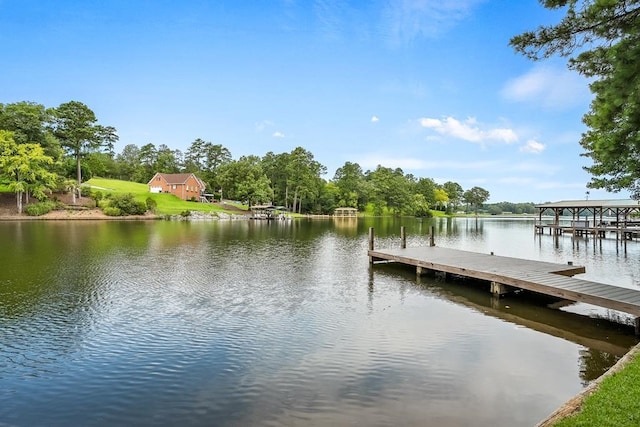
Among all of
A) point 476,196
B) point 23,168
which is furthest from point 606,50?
point 476,196

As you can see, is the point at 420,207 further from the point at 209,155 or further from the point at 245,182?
the point at 209,155

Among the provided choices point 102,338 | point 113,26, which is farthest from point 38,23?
point 102,338

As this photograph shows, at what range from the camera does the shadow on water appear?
7.17 m

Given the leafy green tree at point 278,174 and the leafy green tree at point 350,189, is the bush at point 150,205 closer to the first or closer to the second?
the leafy green tree at point 278,174

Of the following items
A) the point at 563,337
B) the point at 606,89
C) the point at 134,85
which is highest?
the point at 134,85

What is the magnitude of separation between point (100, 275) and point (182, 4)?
27992 mm

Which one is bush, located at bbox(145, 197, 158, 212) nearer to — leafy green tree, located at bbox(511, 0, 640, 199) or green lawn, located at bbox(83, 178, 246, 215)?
green lawn, located at bbox(83, 178, 246, 215)

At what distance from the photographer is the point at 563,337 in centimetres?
832

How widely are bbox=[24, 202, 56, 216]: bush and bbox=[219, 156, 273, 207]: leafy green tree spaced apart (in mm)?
29856

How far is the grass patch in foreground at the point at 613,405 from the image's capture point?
358 cm

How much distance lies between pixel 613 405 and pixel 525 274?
903 cm

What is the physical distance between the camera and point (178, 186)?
227ft

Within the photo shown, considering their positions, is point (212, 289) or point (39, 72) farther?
point (39, 72)

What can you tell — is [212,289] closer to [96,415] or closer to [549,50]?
[96,415]
